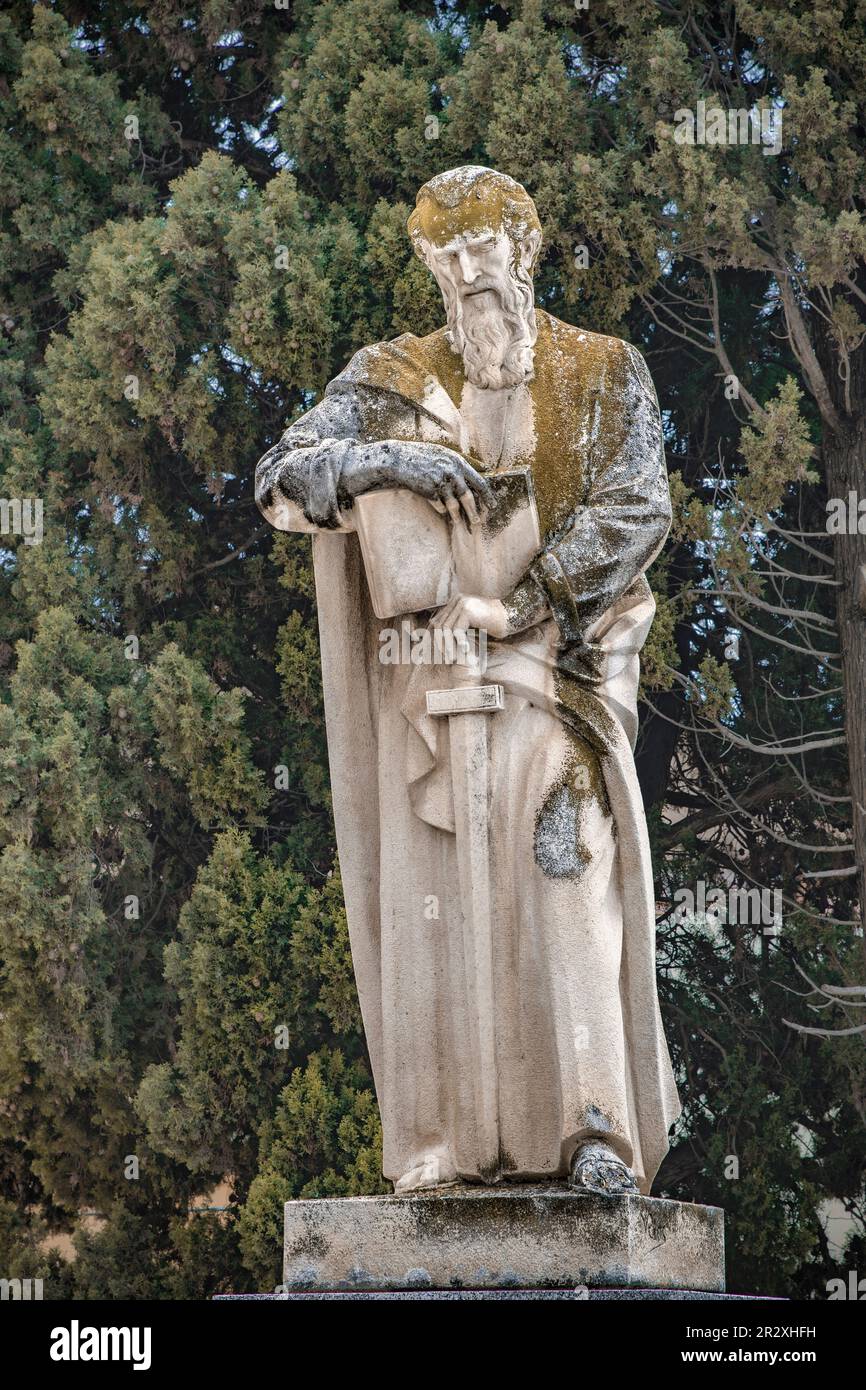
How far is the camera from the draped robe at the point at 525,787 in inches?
177

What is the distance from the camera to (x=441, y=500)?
467cm

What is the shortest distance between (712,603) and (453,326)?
17.2ft

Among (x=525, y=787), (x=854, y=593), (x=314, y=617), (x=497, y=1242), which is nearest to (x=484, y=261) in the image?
(x=525, y=787)

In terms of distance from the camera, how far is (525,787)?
4629 mm

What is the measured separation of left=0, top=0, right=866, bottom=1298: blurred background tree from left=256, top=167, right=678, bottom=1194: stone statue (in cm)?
442

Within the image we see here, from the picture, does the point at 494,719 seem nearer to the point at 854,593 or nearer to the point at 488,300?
the point at 488,300

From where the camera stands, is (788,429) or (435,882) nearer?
(435,882)

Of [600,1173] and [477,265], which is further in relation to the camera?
[477,265]

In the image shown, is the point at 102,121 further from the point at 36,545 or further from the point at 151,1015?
the point at 151,1015

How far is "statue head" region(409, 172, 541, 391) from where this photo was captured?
484 cm

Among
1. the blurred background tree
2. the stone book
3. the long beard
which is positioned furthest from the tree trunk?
the stone book

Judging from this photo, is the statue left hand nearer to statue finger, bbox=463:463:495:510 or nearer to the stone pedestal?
statue finger, bbox=463:463:495:510

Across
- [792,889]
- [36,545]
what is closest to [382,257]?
[36,545]

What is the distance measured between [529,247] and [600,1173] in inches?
83.7
